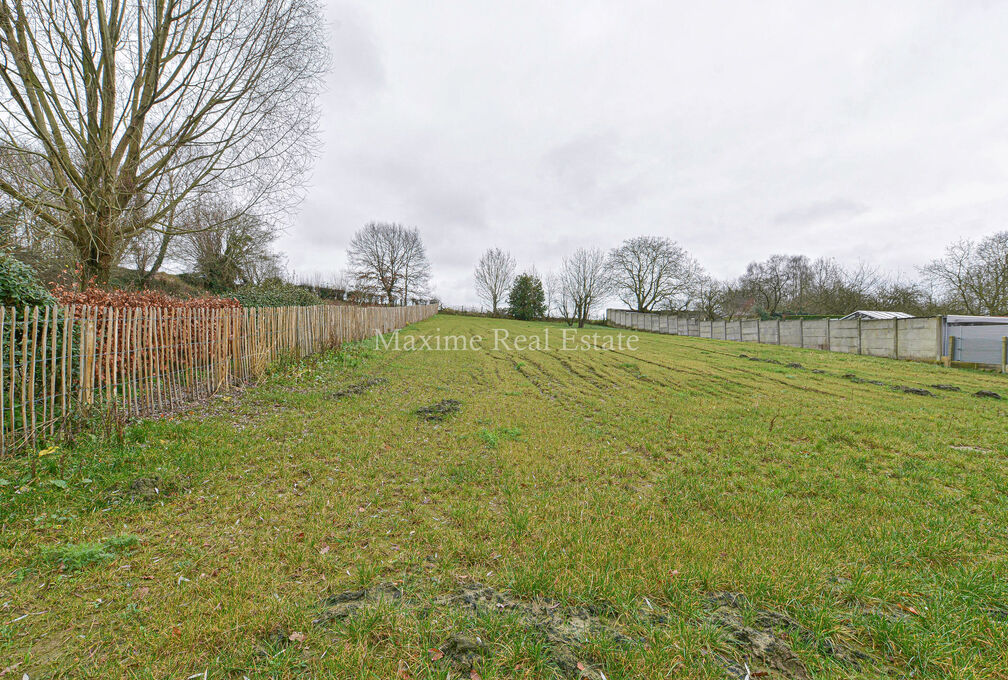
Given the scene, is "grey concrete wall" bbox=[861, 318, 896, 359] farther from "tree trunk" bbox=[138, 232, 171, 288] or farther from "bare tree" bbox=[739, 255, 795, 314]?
"tree trunk" bbox=[138, 232, 171, 288]

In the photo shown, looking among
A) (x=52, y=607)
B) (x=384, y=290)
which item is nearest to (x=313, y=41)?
(x=52, y=607)

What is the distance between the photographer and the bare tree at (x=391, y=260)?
4534cm

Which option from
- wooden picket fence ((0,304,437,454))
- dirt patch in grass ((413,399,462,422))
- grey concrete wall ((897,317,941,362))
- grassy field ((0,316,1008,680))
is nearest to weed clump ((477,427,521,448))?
grassy field ((0,316,1008,680))

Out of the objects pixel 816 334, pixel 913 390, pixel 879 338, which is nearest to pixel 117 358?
pixel 913 390

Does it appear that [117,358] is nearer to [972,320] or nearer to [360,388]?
[360,388]

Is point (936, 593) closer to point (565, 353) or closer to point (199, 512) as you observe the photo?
point (199, 512)

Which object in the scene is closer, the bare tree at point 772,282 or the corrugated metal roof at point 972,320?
the corrugated metal roof at point 972,320

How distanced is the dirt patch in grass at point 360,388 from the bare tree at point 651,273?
40428mm

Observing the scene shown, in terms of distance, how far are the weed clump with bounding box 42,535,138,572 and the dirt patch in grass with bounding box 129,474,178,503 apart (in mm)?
678

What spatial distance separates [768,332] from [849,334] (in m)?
6.17

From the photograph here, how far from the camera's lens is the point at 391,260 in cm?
4688

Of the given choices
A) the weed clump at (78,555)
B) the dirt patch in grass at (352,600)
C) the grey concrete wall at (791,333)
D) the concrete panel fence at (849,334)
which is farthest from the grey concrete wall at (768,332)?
the weed clump at (78,555)

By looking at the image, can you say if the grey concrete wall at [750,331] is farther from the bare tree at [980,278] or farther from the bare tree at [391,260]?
the bare tree at [391,260]

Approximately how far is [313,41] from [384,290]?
37840mm
